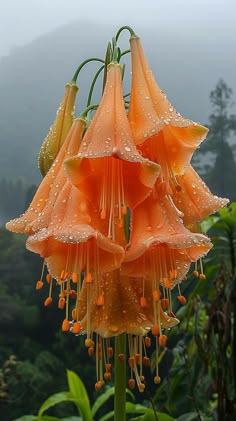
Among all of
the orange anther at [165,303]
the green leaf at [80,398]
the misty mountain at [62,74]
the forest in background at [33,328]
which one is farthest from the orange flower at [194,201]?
the misty mountain at [62,74]

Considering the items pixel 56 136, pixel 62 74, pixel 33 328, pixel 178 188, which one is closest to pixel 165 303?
pixel 178 188

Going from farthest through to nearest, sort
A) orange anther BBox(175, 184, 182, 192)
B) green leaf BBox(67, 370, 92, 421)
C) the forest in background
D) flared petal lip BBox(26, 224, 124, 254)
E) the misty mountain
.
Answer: the misty mountain
the forest in background
green leaf BBox(67, 370, 92, 421)
orange anther BBox(175, 184, 182, 192)
flared petal lip BBox(26, 224, 124, 254)

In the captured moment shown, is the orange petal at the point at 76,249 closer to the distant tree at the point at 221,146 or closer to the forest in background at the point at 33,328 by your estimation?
the forest in background at the point at 33,328

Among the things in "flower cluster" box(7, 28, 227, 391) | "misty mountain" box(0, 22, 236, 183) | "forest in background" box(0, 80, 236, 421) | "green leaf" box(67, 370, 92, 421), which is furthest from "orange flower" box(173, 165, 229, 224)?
"misty mountain" box(0, 22, 236, 183)

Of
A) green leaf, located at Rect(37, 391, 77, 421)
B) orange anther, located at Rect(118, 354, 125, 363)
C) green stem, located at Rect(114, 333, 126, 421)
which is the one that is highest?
orange anther, located at Rect(118, 354, 125, 363)

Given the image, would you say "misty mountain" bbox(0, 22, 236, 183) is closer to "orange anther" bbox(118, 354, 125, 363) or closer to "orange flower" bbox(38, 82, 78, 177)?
"orange flower" bbox(38, 82, 78, 177)

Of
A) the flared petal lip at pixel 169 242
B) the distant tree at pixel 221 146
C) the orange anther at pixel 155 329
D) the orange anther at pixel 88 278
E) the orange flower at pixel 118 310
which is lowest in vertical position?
the orange anther at pixel 155 329
